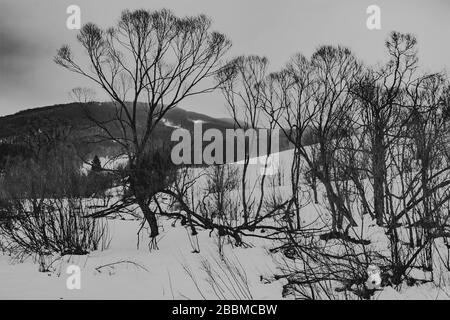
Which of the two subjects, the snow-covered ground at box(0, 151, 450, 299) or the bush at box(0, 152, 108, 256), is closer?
the snow-covered ground at box(0, 151, 450, 299)

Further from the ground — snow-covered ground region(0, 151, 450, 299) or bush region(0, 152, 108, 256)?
bush region(0, 152, 108, 256)

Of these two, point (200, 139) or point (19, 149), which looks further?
point (19, 149)

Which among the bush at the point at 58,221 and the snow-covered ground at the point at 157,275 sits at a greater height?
the bush at the point at 58,221

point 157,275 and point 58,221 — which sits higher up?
point 58,221

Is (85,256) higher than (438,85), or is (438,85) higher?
(438,85)

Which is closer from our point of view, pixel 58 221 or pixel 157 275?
pixel 157 275

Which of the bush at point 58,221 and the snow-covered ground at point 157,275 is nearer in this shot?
the snow-covered ground at point 157,275

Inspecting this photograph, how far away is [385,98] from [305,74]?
409 centimetres

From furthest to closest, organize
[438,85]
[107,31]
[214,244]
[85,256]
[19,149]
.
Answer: [19,149] → [438,85] → [107,31] → [214,244] → [85,256]

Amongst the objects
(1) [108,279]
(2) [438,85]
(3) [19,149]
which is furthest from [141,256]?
(3) [19,149]

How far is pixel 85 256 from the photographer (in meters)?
8.97
